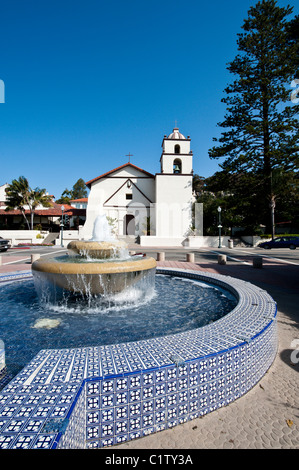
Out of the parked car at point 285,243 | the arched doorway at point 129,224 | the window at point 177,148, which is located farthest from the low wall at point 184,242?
the window at point 177,148

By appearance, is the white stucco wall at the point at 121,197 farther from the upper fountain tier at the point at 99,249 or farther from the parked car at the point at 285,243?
the upper fountain tier at the point at 99,249

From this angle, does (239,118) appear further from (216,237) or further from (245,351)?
(245,351)

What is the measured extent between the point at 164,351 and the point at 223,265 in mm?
10819

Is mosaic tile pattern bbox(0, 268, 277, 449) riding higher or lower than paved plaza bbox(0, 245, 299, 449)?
higher

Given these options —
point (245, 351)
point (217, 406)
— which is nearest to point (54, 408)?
point (217, 406)

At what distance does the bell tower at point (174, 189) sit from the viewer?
1235 inches

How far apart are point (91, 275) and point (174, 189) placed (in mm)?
29009

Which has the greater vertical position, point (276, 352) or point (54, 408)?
point (54, 408)

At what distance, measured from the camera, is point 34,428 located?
1.45 m

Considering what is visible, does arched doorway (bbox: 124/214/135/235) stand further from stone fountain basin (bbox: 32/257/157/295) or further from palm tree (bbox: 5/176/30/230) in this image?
stone fountain basin (bbox: 32/257/157/295)

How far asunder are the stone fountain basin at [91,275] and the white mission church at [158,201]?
23.4 metres

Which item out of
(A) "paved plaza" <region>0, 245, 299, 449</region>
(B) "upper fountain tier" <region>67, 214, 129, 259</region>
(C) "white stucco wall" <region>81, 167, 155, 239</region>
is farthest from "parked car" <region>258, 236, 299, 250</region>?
(A) "paved plaza" <region>0, 245, 299, 449</region>

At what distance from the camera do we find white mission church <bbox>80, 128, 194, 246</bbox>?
3136 cm

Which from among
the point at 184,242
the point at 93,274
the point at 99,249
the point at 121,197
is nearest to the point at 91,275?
the point at 93,274
